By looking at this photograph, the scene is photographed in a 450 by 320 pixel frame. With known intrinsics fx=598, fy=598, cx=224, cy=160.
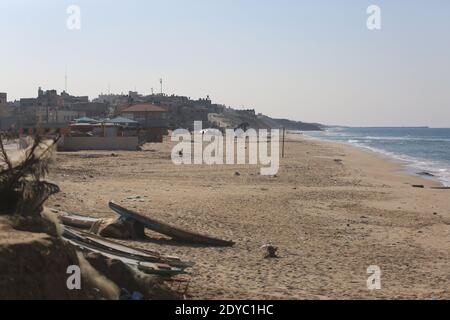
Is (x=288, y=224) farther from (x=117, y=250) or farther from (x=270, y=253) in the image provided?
(x=117, y=250)

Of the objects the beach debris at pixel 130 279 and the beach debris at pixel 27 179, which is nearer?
the beach debris at pixel 130 279

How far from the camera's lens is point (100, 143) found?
35.7 meters

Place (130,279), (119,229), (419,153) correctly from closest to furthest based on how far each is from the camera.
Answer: (130,279) → (119,229) → (419,153)

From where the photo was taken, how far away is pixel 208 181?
827 inches

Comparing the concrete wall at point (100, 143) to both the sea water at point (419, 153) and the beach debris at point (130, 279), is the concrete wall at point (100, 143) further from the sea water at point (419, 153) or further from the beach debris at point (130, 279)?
the beach debris at point (130, 279)

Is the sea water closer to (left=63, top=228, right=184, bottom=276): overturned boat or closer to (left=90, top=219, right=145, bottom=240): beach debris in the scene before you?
(left=90, top=219, right=145, bottom=240): beach debris

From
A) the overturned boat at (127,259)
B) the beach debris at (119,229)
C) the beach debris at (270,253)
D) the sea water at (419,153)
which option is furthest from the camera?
the sea water at (419,153)

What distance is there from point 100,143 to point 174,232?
87.1 ft

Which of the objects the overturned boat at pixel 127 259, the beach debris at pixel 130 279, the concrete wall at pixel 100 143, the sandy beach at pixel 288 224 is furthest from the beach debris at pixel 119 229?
the concrete wall at pixel 100 143

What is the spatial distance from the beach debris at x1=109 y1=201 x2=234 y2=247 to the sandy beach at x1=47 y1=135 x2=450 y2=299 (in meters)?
0.23

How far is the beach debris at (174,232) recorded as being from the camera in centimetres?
1000

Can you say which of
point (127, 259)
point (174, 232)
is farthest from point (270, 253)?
point (127, 259)

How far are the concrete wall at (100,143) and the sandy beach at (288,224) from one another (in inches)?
389
